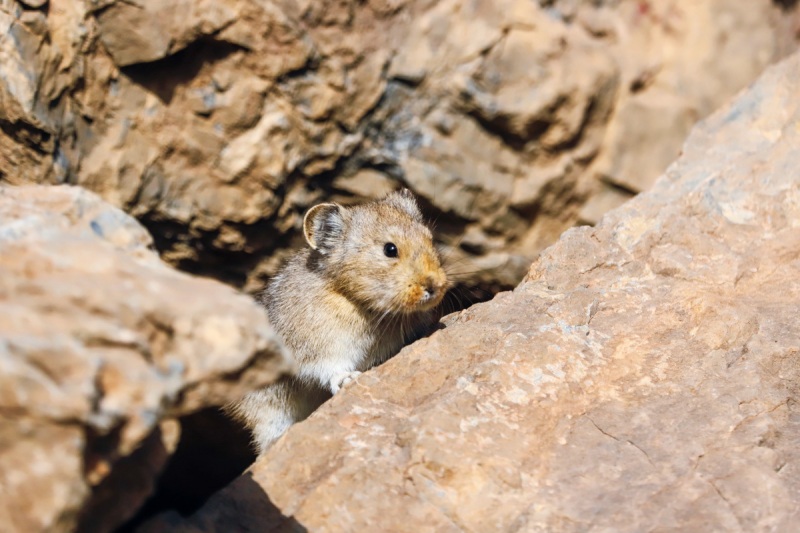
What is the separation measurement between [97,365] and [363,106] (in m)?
6.05

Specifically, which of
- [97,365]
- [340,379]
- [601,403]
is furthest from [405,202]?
[97,365]

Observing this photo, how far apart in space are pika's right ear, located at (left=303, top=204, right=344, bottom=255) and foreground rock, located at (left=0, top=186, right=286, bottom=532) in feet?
10.0

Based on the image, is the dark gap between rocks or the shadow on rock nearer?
the shadow on rock

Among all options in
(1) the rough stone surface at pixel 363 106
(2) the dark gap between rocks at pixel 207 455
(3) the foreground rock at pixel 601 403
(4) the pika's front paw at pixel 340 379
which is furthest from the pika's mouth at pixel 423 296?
(1) the rough stone surface at pixel 363 106

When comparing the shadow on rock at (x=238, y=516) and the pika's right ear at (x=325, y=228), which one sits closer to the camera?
the shadow on rock at (x=238, y=516)

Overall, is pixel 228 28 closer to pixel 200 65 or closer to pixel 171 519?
pixel 200 65

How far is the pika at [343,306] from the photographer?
21.7 ft

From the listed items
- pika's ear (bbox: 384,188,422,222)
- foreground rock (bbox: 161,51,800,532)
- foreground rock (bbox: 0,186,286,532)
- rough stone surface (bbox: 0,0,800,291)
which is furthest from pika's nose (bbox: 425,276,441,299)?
rough stone surface (bbox: 0,0,800,291)

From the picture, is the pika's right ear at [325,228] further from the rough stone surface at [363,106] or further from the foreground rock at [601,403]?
the rough stone surface at [363,106]

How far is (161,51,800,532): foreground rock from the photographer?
4352mm

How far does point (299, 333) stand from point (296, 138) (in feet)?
8.09

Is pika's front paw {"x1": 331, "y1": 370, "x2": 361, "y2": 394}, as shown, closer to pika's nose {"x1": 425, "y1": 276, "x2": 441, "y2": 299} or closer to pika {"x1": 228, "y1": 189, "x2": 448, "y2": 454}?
pika {"x1": 228, "y1": 189, "x2": 448, "y2": 454}

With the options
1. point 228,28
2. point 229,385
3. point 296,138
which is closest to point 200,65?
point 228,28

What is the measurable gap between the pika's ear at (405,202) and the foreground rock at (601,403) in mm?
1287
